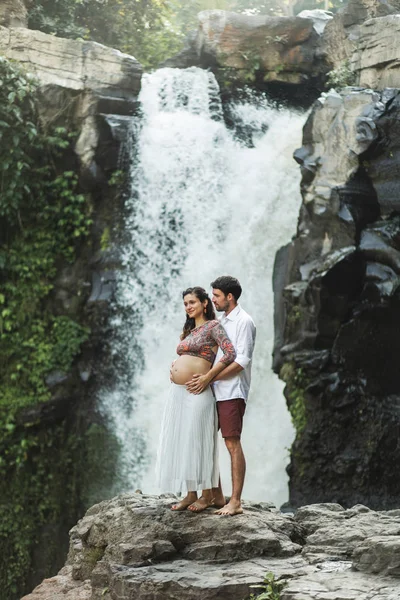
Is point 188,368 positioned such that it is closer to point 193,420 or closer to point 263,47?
point 193,420

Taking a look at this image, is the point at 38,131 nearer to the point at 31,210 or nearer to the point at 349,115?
the point at 31,210

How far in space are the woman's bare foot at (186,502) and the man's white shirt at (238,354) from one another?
77 centimetres

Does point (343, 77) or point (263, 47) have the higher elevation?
A: point (263, 47)

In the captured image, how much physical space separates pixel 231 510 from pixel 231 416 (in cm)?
66

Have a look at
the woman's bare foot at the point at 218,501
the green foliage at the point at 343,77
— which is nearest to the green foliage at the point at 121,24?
the green foliage at the point at 343,77

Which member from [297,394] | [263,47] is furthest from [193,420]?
[263,47]

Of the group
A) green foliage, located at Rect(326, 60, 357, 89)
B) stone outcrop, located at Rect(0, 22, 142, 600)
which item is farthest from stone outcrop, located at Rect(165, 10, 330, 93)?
stone outcrop, located at Rect(0, 22, 142, 600)

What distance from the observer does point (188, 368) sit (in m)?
6.15

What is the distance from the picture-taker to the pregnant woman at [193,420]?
604 centimetres

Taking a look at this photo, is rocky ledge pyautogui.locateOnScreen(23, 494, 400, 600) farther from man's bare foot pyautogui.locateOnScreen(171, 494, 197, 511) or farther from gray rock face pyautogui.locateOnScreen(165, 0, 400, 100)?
gray rock face pyautogui.locateOnScreen(165, 0, 400, 100)

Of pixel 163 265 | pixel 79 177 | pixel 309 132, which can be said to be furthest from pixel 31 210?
pixel 309 132

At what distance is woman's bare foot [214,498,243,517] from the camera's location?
20.0 feet

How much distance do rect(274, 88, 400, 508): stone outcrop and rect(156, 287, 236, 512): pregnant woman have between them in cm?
510

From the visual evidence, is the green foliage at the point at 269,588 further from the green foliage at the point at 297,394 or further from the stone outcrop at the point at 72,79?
the stone outcrop at the point at 72,79
